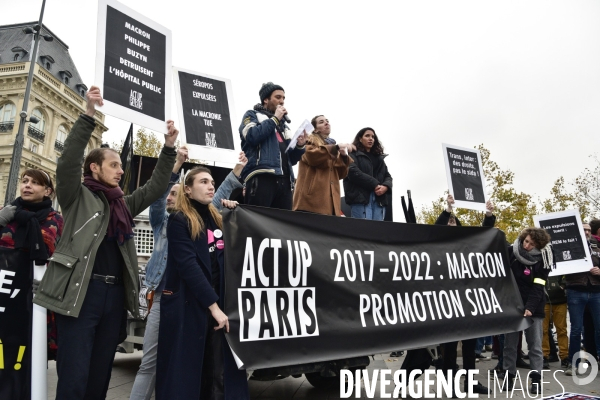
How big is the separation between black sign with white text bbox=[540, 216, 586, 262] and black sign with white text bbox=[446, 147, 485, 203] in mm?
1639

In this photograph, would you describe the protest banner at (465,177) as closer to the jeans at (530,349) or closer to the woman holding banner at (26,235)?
the jeans at (530,349)

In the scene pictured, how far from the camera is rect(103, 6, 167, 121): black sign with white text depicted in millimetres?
3359

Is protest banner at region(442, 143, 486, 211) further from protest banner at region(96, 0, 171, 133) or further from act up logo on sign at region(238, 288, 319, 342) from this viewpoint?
protest banner at region(96, 0, 171, 133)

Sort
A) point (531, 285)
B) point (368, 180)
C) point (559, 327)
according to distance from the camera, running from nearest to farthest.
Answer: point (531, 285)
point (368, 180)
point (559, 327)

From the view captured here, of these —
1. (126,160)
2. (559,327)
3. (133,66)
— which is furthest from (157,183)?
(559,327)

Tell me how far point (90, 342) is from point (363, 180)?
3.91 metres

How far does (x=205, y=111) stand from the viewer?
4.69 m

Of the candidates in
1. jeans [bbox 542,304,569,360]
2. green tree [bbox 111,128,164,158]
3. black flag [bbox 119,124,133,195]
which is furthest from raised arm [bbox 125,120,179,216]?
green tree [bbox 111,128,164,158]

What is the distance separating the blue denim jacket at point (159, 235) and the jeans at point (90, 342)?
810 mm

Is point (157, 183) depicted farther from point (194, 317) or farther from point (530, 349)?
point (530, 349)

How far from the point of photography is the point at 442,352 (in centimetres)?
487

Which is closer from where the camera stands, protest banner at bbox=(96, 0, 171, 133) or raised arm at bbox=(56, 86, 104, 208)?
raised arm at bbox=(56, 86, 104, 208)

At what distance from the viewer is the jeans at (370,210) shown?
5832 mm

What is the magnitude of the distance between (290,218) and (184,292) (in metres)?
1.06
